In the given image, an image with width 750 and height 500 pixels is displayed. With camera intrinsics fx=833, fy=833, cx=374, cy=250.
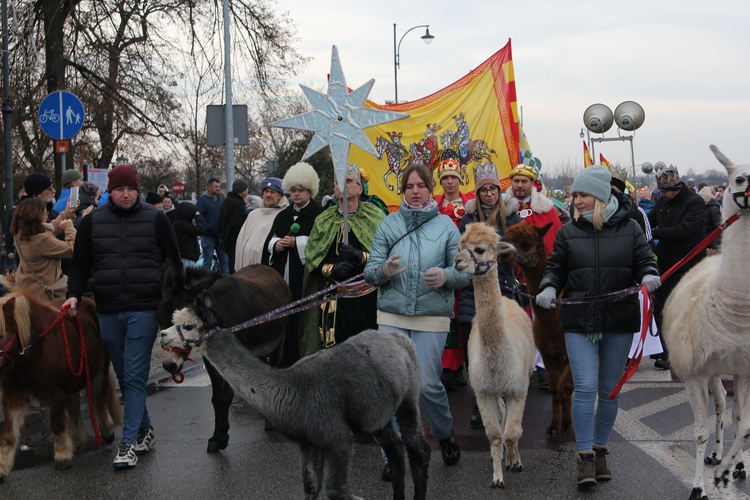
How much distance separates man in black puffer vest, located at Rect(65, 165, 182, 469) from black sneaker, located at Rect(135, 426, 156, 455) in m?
0.09

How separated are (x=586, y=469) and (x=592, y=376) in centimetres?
61

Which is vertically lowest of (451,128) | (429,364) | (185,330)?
(429,364)

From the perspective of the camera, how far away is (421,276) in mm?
5691

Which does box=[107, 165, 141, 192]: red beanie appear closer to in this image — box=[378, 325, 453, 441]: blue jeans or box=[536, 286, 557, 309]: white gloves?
box=[378, 325, 453, 441]: blue jeans

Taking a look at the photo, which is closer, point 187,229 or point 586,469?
point 586,469

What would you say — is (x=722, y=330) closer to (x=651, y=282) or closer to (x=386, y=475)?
(x=651, y=282)

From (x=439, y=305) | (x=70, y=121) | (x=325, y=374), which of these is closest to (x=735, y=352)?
(x=439, y=305)

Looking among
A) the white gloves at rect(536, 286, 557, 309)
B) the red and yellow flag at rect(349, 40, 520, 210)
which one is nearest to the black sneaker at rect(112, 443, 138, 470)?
the white gloves at rect(536, 286, 557, 309)

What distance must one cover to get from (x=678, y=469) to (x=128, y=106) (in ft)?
57.5

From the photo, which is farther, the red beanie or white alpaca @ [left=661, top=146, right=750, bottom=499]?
the red beanie

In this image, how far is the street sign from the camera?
35.7ft

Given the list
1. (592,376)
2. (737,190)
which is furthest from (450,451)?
(737,190)

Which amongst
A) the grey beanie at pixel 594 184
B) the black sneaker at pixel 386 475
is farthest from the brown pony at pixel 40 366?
the grey beanie at pixel 594 184

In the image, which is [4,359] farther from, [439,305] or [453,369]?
[453,369]
